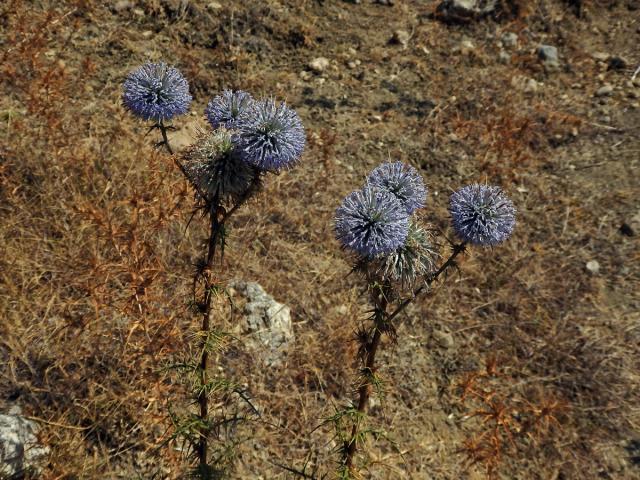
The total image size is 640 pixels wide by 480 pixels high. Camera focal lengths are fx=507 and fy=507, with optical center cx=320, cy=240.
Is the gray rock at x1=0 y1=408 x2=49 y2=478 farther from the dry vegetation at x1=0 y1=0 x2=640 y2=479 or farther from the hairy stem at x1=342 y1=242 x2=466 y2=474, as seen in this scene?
the hairy stem at x1=342 y1=242 x2=466 y2=474

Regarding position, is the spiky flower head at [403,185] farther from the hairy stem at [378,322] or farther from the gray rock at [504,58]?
the gray rock at [504,58]

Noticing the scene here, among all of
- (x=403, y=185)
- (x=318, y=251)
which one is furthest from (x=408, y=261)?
(x=318, y=251)

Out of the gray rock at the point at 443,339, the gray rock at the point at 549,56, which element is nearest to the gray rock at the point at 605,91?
the gray rock at the point at 549,56

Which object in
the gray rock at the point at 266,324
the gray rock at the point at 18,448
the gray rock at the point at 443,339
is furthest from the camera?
the gray rock at the point at 443,339

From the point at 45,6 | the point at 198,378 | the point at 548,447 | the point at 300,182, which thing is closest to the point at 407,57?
the point at 300,182

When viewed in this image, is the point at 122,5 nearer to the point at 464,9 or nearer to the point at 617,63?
the point at 464,9

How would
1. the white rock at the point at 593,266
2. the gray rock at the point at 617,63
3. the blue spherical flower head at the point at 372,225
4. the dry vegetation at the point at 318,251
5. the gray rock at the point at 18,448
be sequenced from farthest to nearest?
the gray rock at the point at 617,63 → the white rock at the point at 593,266 → the dry vegetation at the point at 318,251 → the gray rock at the point at 18,448 → the blue spherical flower head at the point at 372,225

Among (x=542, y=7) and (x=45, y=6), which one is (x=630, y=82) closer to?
(x=542, y=7)
